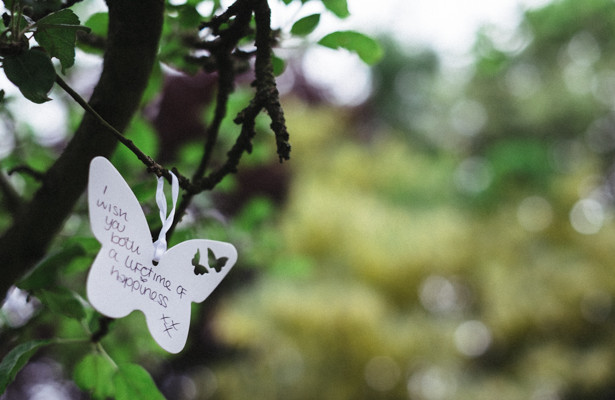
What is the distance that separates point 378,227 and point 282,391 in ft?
2.46

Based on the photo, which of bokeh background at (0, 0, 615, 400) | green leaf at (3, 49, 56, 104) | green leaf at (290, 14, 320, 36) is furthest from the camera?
bokeh background at (0, 0, 615, 400)

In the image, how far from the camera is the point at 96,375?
1.18ft

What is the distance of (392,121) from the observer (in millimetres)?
3424

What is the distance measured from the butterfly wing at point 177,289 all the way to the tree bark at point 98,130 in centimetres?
8

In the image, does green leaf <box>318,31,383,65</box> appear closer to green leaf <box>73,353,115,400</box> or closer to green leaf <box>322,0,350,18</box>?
green leaf <box>322,0,350,18</box>

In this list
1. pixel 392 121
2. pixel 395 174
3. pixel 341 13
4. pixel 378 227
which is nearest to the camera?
pixel 341 13

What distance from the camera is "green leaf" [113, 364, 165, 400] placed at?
0.30 meters

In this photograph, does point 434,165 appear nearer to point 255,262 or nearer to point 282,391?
point 282,391

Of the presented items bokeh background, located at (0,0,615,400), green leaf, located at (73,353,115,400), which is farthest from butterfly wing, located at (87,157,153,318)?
bokeh background, located at (0,0,615,400)

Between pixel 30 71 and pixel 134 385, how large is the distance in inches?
7.3

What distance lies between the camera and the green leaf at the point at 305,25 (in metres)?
0.33

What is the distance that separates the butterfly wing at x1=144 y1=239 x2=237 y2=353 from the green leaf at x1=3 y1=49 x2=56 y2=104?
91 mm

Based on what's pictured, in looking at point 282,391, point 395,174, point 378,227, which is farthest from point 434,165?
point 282,391

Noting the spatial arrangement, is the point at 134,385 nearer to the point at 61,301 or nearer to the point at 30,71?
the point at 61,301
